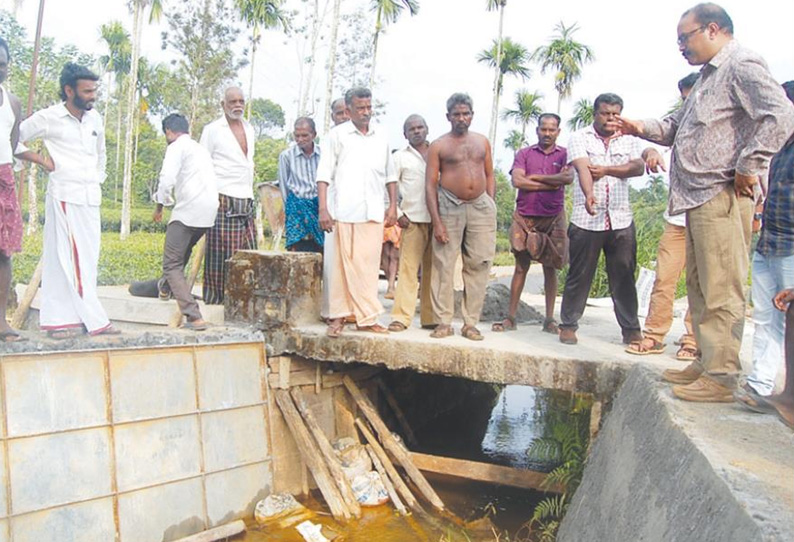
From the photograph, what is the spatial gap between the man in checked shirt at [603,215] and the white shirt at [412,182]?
1.23 m

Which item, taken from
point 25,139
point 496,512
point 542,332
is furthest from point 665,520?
point 25,139

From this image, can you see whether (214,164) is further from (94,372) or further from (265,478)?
(265,478)

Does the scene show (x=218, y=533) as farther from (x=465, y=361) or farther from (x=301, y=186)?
(x=301, y=186)

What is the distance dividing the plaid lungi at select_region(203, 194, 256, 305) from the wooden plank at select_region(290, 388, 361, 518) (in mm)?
1265

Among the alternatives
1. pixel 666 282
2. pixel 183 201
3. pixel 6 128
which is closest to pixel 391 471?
pixel 666 282

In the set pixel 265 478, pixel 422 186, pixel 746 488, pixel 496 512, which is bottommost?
pixel 496 512

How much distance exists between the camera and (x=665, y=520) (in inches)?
100

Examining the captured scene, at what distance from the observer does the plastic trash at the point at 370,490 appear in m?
5.57

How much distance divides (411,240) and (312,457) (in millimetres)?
1929

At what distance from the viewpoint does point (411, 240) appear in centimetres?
560

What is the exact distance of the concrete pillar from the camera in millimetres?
5602

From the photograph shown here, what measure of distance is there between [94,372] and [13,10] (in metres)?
20.7

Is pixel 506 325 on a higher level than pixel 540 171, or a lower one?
lower

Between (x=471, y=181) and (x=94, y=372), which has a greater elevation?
(x=471, y=181)
